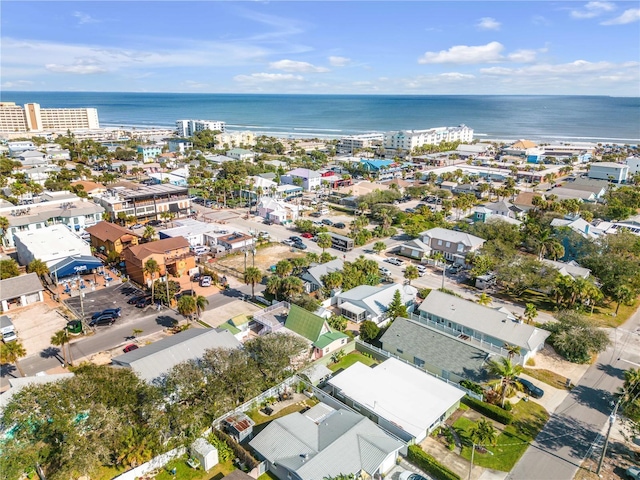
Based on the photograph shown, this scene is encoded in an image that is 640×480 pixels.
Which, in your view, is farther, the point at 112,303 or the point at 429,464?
the point at 112,303

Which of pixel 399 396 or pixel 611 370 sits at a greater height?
pixel 399 396

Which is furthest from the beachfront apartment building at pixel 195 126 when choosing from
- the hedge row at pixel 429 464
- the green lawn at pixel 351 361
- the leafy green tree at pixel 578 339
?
the hedge row at pixel 429 464

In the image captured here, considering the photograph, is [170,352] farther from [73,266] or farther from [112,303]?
[73,266]

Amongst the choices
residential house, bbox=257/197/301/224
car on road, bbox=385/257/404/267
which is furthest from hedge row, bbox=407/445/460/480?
residential house, bbox=257/197/301/224

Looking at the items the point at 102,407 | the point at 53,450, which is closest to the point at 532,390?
the point at 102,407

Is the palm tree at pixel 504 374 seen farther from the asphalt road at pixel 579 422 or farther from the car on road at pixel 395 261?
the car on road at pixel 395 261

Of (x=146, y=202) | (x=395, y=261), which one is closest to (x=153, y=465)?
(x=395, y=261)
